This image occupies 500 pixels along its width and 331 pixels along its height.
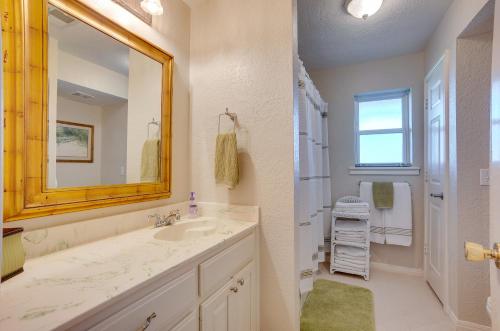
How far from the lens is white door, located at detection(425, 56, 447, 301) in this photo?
6.39 ft

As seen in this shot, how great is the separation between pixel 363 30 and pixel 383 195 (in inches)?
67.0

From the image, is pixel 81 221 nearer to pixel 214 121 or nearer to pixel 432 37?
pixel 214 121

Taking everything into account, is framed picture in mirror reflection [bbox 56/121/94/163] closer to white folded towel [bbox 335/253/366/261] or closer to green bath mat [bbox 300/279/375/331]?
green bath mat [bbox 300/279/375/331]

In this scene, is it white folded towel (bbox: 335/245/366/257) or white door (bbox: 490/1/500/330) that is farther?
white folded towel (bbox: 335/245/366/257)

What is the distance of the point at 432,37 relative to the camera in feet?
7.25

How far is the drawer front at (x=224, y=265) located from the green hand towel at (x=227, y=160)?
14.7 inches

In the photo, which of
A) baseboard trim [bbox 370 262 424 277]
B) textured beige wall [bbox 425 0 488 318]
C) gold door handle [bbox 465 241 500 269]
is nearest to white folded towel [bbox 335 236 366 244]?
baseboard trim [bbox 370 262 424 277]

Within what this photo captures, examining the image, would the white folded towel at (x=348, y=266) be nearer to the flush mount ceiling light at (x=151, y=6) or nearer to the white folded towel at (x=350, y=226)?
the white folded towel at (x=350, y=226)

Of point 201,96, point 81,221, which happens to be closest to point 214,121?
point 201,96

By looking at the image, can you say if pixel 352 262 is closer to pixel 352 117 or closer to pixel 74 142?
Result: pixel 352 117

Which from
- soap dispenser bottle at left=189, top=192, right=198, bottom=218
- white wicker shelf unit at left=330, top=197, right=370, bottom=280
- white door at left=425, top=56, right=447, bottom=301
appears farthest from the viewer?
white wicker shelf unit at left=330, top=197, right=370, bottom=280

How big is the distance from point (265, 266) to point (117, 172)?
1.03 meters

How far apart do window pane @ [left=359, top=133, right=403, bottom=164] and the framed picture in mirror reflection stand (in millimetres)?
2742

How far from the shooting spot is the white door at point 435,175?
1946mm
